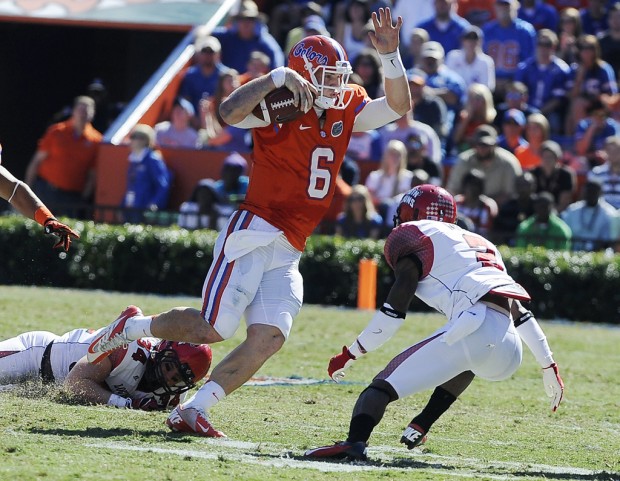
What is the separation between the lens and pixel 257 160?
6688 millimetres

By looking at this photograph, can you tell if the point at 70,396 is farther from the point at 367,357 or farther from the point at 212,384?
the point at 367,357

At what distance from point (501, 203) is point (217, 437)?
8.74m

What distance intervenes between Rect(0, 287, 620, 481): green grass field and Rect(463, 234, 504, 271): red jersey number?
0.95 m

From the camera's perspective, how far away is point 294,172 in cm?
658

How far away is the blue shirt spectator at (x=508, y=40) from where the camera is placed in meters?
17.1

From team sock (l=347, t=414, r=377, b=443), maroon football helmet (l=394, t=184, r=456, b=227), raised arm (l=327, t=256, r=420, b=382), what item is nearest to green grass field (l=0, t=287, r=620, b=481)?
team sock (l=347, t=414, r=377, b=443)

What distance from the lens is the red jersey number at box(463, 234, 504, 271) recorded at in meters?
6.14

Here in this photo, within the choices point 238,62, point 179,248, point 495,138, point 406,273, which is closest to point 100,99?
point 238,62

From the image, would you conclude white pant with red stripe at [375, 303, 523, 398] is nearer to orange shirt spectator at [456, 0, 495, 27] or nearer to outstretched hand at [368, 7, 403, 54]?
outstretched hand at [368, 7, 403, 54]

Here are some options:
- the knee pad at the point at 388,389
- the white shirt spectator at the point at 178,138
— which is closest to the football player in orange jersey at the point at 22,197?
the knee pad at the point at 388,389

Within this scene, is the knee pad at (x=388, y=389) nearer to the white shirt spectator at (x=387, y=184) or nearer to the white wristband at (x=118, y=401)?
the white wristband at (x=118, y=401)

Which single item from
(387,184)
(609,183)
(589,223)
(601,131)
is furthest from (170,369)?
(601,131)

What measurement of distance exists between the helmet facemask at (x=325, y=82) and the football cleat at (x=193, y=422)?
171 centimetres

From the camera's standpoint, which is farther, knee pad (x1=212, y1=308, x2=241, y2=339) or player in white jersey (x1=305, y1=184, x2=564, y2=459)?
knee pad (x1=212, y1=308, x2=241, y2=339)
